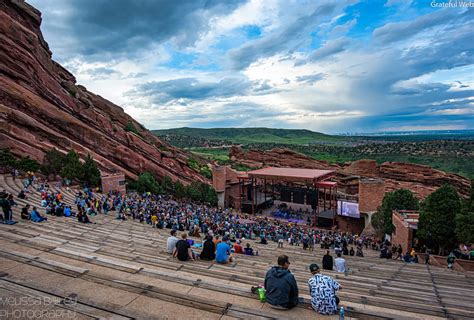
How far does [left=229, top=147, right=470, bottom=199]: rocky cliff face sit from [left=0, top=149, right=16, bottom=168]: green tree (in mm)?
51985

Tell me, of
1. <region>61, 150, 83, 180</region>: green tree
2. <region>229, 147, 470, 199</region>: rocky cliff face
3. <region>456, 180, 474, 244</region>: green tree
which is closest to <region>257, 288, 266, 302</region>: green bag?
<region>456, 180, 474, 244</region>: green tree

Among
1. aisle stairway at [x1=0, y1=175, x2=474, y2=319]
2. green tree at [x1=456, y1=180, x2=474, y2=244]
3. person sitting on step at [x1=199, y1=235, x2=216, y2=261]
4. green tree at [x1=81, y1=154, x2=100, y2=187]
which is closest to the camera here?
aisle stairway at [x1=0, y1=175, x2=474, y2=319]

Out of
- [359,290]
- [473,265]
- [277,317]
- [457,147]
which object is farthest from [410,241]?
[457,147]

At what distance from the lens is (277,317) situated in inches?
183

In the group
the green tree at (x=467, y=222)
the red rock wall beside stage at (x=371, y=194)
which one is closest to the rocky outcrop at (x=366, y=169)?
the red rock wall beside stage at (x=371, y=194)

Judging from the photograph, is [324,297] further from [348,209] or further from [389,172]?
[389,172]

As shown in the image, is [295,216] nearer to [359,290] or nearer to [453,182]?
[453,182]

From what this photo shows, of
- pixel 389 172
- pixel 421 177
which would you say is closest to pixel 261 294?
pixel 421 177

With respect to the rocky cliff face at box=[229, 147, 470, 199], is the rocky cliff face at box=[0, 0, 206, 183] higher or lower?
higher

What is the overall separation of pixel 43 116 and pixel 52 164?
12.2 metres

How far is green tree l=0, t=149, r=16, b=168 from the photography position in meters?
29.8

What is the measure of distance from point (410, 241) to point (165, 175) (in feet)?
115

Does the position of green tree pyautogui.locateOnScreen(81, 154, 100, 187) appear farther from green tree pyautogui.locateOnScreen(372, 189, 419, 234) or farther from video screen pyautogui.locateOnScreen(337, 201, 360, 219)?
video screen pyautogui.locateOnScreen(337, 201, 360, 219)

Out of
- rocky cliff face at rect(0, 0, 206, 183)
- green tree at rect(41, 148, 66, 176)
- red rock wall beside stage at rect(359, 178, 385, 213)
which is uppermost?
rocky cliff face at rect(0, 0, 206, 183)
